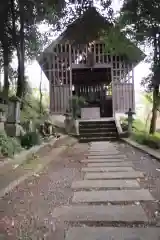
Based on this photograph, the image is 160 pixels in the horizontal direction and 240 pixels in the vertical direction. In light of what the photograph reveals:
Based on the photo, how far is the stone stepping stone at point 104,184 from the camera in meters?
4.93

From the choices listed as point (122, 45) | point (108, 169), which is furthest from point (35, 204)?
point (122, 45)

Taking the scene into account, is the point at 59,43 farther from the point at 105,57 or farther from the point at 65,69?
the point at 105,57

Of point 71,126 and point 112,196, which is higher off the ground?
point 71,126

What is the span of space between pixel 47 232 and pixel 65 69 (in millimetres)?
16199

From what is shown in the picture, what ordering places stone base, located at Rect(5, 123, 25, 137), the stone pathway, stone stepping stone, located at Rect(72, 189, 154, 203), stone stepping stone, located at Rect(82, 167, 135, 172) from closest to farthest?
the stone pathway, stone stepping stone, located at Rect(72, 189, 154, 203), stone stepping stone, located at Rect(82, 167, 135, 172), stone base, located at Rect(5, 123, 25, 137)

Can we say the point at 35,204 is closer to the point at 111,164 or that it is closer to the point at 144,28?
the point at 111,164

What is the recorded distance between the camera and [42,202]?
13.5 ft

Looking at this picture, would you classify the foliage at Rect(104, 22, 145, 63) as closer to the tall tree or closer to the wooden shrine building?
the tall tree

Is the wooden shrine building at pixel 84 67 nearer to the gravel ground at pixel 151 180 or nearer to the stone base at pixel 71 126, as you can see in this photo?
the stone base at pixel 71 126

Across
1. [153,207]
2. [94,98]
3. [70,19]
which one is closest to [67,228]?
[153,207]

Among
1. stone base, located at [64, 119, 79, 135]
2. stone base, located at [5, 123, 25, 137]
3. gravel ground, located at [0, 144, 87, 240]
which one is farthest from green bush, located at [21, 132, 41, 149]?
stone base, located at [64, 119, 79, 135]

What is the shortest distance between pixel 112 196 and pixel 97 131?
1128 cm

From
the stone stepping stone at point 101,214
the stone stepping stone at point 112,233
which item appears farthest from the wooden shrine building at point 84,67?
the stone stepping stone at point 112,233

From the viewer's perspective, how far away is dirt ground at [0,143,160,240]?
308cm
